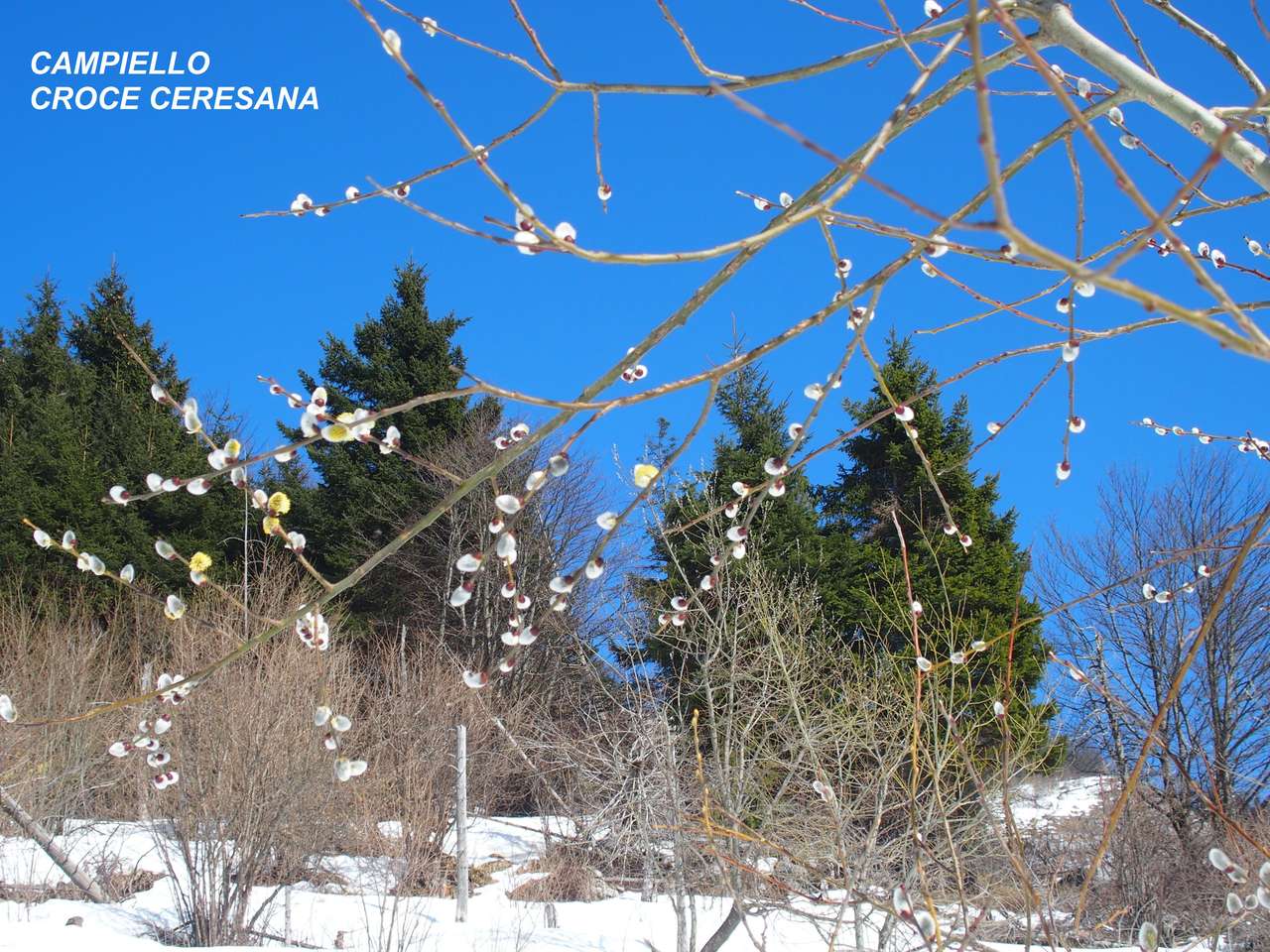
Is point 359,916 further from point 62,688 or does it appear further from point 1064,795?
point 1064,795

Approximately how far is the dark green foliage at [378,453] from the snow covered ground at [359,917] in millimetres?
5394

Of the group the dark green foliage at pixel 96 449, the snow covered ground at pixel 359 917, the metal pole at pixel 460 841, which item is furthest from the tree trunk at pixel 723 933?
the dark green foliage at pixel 96 449

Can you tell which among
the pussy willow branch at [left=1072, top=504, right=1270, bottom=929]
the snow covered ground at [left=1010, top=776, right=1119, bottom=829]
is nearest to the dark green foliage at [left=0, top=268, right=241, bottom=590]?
the snow covered ground at [left=1010, top=776, right=1119, bottom=829]

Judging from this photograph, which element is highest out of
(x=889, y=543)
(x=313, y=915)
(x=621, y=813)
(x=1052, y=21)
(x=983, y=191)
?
(x=889, y=543)

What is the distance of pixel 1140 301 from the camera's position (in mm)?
531

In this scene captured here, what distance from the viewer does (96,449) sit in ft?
49.2

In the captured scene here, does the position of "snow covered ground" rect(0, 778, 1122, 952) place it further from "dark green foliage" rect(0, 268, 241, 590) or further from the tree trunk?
"dark green foliage" rect(0, 268, 241, 590)

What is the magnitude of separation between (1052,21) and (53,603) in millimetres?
13815

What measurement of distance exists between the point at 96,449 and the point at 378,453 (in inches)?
162

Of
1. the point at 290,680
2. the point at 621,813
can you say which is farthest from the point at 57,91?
the point at 621,813

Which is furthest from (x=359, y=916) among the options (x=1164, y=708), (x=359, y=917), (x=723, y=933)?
(x=1164, y=708)

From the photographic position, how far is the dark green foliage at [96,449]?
43.9 feet

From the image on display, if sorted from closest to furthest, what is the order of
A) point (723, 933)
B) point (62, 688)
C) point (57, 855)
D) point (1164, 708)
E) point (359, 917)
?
point (1164, 708)
point (723, 933)
point (57, 855)
point (359, 917)
point (62, 688)

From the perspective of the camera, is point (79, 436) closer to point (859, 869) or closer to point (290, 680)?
point (290, 680)
